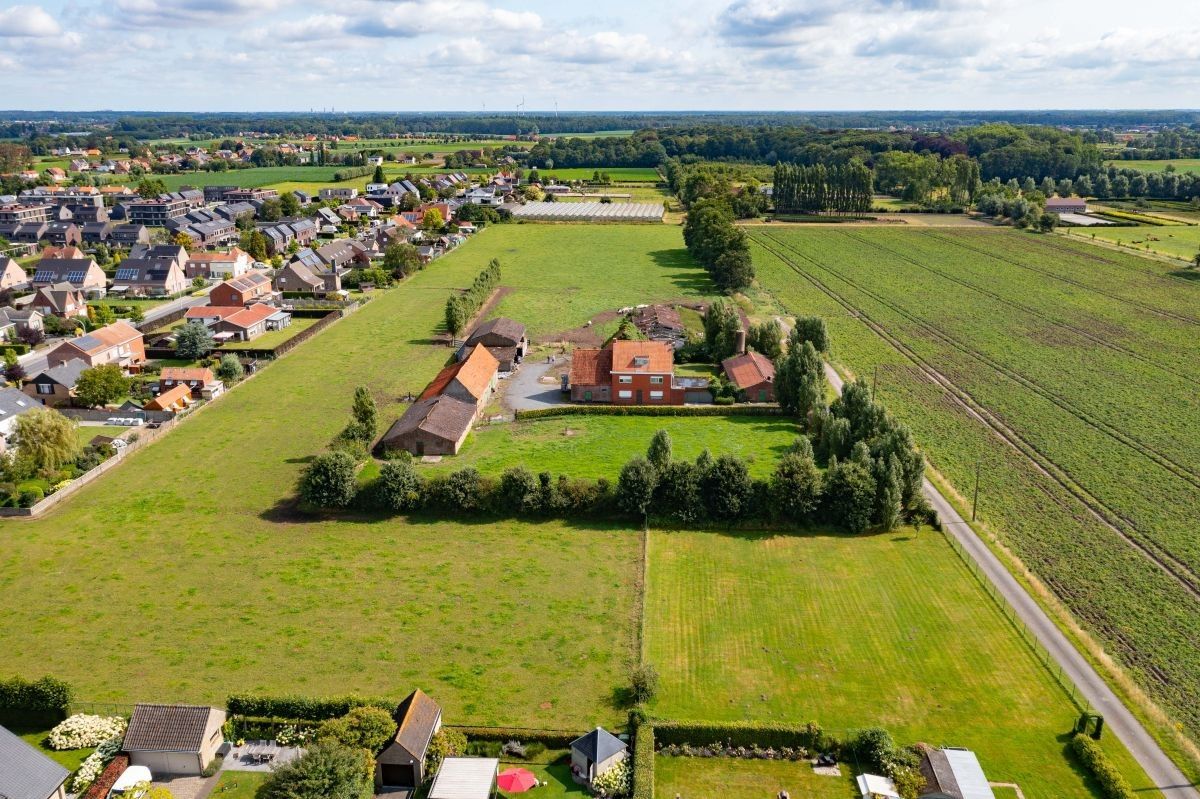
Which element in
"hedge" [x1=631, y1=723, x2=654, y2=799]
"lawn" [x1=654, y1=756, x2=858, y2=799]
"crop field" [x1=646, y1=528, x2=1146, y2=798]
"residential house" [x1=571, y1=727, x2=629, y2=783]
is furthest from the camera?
"crop field" [x1=646, y1=528, x2=1146, y2=798]

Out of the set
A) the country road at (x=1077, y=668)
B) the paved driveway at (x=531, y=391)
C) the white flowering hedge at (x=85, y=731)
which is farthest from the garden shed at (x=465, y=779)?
the paved driveway at (x=531, y=391)

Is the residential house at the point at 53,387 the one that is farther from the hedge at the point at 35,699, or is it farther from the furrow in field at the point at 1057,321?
the furrow in field at the point at 1057,321

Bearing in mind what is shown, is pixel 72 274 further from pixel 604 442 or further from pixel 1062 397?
pixel 1062 397

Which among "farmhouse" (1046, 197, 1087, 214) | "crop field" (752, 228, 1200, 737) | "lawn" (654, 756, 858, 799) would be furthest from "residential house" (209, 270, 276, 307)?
"farmhouse" (1046, 197, 1087, 214)

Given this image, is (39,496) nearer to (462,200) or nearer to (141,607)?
(141,607)

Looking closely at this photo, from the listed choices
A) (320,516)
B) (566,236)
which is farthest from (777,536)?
(566,236)

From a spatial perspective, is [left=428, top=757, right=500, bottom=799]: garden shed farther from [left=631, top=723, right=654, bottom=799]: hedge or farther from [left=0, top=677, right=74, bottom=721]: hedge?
[left=0, top=677, right=74, bottom=721]: hedge
